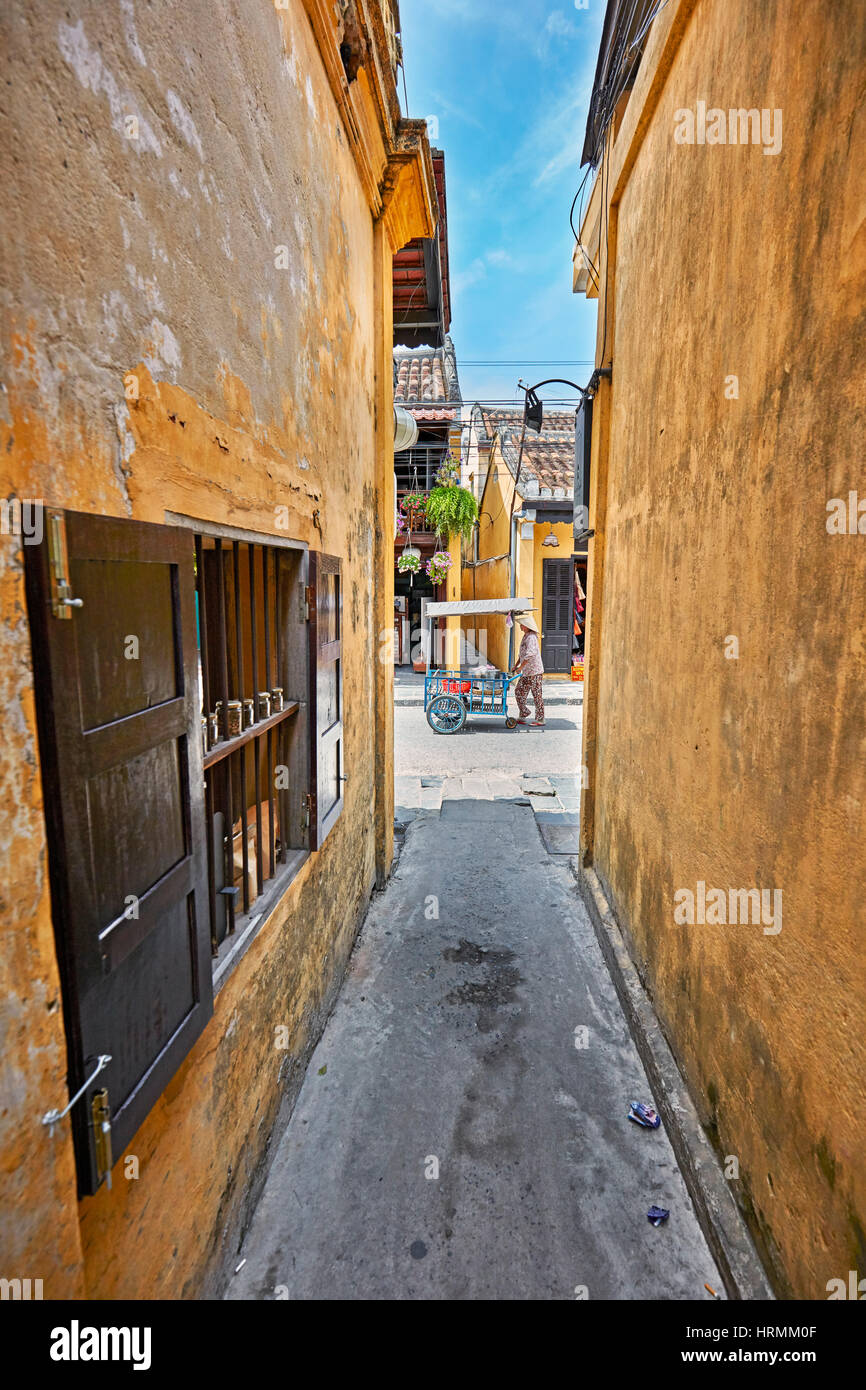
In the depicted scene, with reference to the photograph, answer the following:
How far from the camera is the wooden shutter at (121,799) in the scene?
1219 millimetres

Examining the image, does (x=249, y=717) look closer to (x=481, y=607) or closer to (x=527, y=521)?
(x=481, y=607)

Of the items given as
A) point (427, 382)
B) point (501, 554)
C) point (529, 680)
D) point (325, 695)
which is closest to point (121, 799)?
A: point (325, 695)

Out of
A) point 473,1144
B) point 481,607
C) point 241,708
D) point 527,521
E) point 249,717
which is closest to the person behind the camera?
point 241,708

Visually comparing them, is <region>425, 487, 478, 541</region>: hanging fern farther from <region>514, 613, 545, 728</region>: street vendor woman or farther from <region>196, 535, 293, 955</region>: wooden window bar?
<region>196, 535, 293, 955</region>: wooden window bar

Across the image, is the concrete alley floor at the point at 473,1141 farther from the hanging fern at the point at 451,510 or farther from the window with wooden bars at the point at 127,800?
the hanging fern at the point at 451,510

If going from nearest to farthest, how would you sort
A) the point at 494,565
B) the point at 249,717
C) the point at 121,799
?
the point at 121,799
the point at 249,717
the point at 494,565

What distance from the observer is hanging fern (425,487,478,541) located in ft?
55.2

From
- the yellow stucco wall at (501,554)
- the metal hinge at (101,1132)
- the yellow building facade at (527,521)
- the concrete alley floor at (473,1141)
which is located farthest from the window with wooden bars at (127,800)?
the yellow stucco wall at (501,554)

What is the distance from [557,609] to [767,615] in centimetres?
1462

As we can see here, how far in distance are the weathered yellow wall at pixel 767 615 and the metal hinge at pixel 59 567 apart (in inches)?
72.4

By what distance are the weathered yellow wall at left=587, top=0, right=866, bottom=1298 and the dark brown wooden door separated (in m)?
12.6

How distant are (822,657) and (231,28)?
2.76 metres

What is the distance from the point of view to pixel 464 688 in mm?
11562
